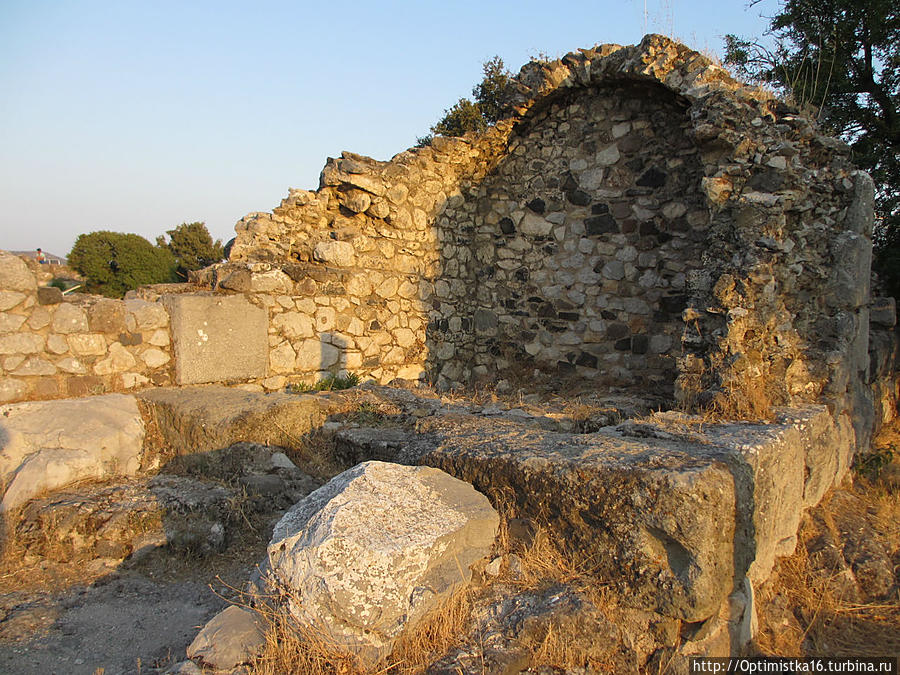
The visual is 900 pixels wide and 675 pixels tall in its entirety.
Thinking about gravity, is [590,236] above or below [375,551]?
above

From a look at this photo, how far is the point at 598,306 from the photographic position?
613 cm

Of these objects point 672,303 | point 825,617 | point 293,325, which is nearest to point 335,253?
point 293,325

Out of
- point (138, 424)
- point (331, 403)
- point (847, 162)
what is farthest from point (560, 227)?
point (138, 424)

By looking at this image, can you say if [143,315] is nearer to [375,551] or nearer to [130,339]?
[130,339]

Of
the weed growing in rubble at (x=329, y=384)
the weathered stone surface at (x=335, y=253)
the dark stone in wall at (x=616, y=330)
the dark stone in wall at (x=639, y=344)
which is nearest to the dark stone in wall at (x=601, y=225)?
the dark stone in wall at (x=616, y=330)

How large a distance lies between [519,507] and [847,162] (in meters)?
4.00

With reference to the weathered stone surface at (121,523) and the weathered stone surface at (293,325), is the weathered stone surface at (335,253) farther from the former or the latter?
the weathered stone surface at (121,523)

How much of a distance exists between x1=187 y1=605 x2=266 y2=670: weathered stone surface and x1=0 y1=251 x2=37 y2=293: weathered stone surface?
124 inches

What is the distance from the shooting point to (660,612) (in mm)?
2186

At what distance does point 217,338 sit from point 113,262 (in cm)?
1806

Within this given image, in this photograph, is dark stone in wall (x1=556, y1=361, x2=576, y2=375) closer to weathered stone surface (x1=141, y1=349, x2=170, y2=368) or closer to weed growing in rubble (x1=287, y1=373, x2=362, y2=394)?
weed growing in rubble (x1=287, y1=373, x2=362, y2=394)

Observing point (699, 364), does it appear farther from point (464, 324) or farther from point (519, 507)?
point (464, 324)

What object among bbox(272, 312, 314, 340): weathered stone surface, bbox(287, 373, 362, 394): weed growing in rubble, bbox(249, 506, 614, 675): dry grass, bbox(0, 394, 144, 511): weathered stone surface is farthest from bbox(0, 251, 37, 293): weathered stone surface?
bbox(249, 506, 614, 675): dry grass

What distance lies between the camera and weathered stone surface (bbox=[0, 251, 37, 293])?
12.9 feet
